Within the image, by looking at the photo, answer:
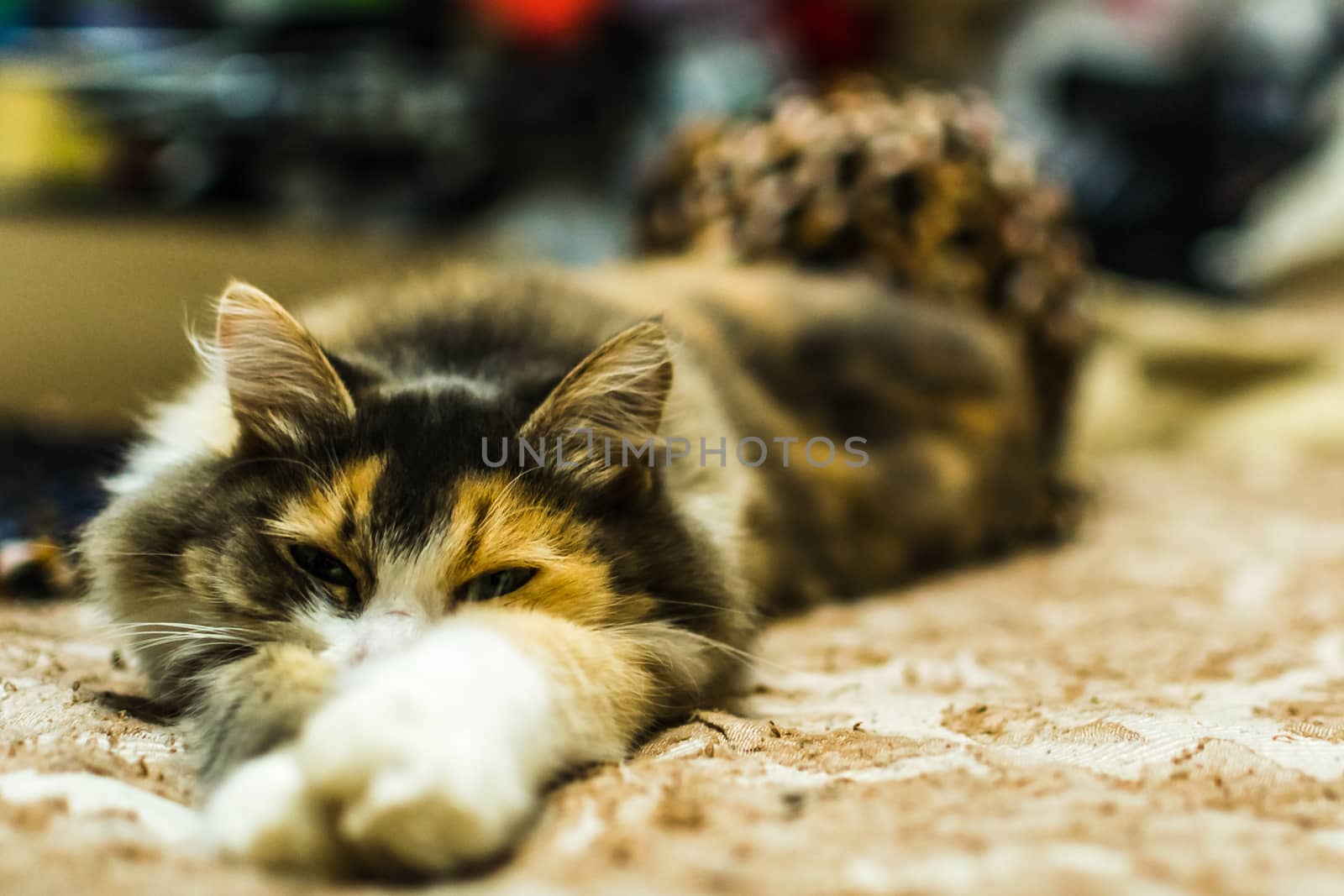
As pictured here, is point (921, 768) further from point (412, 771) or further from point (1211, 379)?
point (1211, 379)

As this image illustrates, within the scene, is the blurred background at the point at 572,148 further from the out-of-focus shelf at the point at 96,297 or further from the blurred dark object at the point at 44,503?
the blurred dark object at the point at 44,503

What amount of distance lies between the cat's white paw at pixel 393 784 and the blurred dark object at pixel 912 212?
1.25 metres

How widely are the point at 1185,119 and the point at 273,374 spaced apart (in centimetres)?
250

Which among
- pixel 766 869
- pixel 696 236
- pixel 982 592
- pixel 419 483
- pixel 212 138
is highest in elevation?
pixel 212 138

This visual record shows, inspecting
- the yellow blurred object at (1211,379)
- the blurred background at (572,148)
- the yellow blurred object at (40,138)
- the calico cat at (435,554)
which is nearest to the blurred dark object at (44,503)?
the calico cat at (435,554)

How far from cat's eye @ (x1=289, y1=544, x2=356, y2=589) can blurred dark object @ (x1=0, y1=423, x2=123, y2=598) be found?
358mm

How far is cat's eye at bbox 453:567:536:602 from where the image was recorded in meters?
0.77

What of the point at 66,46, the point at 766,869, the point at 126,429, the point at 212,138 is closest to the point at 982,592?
the point at 766,869

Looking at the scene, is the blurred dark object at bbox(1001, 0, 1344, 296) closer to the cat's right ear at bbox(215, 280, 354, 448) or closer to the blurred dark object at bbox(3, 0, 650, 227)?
the blurred dark object at bbox(3, 0, 650, 227)

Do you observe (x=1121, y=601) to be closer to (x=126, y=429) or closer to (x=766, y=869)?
(x=766, y=869)

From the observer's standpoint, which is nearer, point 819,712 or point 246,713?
point 246,713

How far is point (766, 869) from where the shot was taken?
558mm

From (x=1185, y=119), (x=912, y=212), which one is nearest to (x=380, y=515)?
(x=912, y=212)

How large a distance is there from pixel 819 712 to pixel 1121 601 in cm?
62
